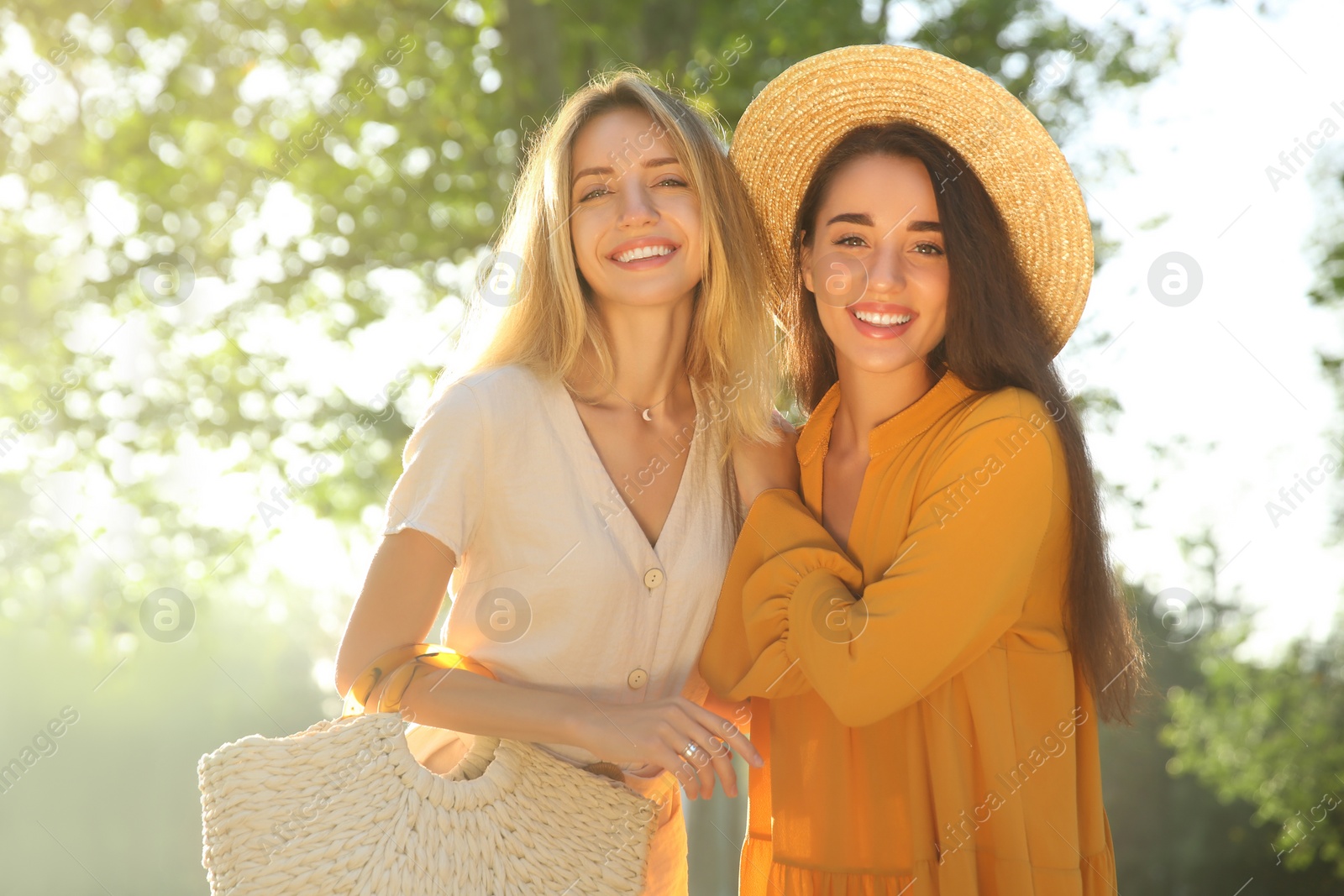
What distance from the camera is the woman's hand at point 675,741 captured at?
1995 millimetres

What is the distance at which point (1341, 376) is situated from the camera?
7379 millimetres

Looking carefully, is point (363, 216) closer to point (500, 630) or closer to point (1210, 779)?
point (500, 630)

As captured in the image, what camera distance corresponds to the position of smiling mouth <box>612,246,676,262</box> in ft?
Result: 8.45

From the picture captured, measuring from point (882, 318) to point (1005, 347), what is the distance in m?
0.26

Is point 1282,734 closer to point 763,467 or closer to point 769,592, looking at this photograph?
point 763,467

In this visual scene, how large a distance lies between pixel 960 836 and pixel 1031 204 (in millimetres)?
1407

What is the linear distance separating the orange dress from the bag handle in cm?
55

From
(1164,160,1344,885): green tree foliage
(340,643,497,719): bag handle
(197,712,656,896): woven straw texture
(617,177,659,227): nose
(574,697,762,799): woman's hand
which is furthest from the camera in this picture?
(1164,160,1344,885): green tree foliage

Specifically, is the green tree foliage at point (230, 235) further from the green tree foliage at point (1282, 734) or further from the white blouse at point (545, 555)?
the green tree foliage at point (1282, 734)

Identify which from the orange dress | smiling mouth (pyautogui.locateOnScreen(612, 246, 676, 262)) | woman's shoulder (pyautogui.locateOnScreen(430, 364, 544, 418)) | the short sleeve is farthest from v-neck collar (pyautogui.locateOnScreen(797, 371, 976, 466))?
the short sleeve

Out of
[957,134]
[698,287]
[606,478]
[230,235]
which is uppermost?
[957,134]

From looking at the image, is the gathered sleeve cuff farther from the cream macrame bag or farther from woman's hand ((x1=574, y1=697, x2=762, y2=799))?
the cream macrame bag

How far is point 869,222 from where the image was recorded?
8.15 feet

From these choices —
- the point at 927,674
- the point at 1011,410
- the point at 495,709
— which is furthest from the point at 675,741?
the point at 1011,410
